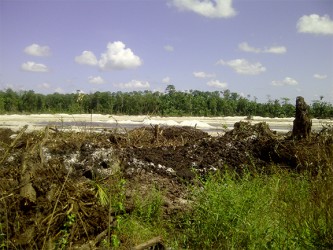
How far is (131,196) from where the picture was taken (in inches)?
189

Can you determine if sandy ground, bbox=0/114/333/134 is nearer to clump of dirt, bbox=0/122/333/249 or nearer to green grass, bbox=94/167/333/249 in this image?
clump of dirt, bbox=0/122/333/249

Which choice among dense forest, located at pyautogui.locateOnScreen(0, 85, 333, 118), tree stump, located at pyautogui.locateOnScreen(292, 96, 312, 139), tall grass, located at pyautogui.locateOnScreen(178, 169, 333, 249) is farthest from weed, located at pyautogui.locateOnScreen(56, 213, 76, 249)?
dense forest, located at pyautogui.locateOnScreen(0, 85, 333, 118)

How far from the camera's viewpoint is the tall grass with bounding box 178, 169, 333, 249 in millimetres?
3391

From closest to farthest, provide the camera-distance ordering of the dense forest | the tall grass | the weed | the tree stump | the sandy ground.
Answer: the weed < the tall grass < the tree stump < the sandy ground < the dense forest

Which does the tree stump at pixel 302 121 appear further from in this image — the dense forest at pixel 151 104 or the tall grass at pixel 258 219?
the dense forest at pixel 151 104

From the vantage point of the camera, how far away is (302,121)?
7324 millimetres

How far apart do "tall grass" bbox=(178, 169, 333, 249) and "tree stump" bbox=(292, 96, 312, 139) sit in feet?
9.79

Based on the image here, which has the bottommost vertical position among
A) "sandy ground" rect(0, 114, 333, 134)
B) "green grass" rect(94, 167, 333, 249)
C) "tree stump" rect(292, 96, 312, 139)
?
"green grass" rect(94, 167, 333, 249)

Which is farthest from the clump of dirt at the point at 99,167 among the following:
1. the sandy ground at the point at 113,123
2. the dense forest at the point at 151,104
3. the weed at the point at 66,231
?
the dense forest at the point at 151,104

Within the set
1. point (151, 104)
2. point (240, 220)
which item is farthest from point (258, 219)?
point (151, 104)

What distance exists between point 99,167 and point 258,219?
280 centimetres

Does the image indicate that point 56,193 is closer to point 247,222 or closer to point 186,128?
point 247,222

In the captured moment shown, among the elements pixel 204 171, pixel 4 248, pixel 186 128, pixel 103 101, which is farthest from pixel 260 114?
pixel 4 248

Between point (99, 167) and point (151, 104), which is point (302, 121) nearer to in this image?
point (99, 167)
